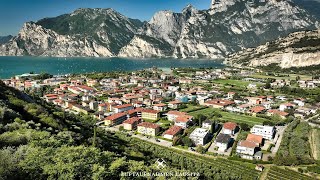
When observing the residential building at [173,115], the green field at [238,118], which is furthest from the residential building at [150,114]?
the green field at [238,118]

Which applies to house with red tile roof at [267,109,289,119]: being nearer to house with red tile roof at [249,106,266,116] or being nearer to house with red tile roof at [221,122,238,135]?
house with red tile roof at [249,106,266,116]

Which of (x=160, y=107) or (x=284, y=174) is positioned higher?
(x=160, y=107)

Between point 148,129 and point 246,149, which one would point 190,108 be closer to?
point 148,129

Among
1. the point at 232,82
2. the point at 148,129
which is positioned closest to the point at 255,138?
the point at 148,129

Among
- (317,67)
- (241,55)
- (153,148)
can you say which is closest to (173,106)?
(153,148)

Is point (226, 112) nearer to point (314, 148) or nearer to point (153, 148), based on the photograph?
point (314, 148)

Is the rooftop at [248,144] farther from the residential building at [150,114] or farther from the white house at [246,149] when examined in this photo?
the residential building at [150,114]

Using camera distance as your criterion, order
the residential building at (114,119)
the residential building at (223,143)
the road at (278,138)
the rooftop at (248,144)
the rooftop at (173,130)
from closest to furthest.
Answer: the rooftop at (248,144) → the residential building at (223,143) → the road at (278,138) → the rooftop at (173,130) → the residential building at (114,119)
